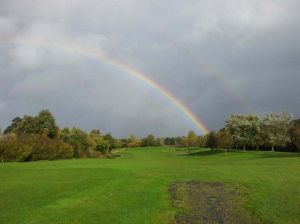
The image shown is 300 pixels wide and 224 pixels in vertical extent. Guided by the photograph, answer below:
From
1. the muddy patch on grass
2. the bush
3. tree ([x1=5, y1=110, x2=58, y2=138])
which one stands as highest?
tree ([x1=5, y1=110, x2=58, y2=138])

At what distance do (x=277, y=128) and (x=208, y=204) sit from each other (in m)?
87.5

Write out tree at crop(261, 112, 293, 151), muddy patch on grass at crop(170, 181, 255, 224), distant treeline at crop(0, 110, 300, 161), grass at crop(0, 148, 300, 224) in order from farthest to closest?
tree at crop(261, 112, 293, 151) → distant treeline at crop(0, 110, 300, 161) → muddy patch on grass at crop(170, 181, 255, 224) → grass at crop(0, 148, 300, 224)

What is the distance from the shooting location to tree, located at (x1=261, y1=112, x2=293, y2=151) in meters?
99.6

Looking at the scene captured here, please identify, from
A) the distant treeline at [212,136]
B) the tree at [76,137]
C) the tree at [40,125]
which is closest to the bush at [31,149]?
the distant treeline at [212,136]

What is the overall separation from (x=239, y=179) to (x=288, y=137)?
239ft

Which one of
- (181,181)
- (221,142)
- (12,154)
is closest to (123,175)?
(181,181)

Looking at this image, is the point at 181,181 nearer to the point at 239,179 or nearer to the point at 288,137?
the point at 239,179

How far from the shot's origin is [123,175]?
32.6m

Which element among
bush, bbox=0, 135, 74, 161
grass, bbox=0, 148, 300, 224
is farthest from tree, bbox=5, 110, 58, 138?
grass, bbox=0, 148, 300, 224

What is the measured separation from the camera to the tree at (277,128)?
3920 inches

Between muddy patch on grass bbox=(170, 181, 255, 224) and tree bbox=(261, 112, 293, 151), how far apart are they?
75913 mm

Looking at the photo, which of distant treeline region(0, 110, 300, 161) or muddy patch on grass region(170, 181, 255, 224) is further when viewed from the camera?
distant treeline region(0, 110, 300, 161)

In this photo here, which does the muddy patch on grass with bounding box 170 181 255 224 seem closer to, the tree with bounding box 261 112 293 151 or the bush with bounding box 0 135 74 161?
the bush with bounding box 0 135 74 161

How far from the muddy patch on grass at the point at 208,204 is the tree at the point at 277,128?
2989 inches
